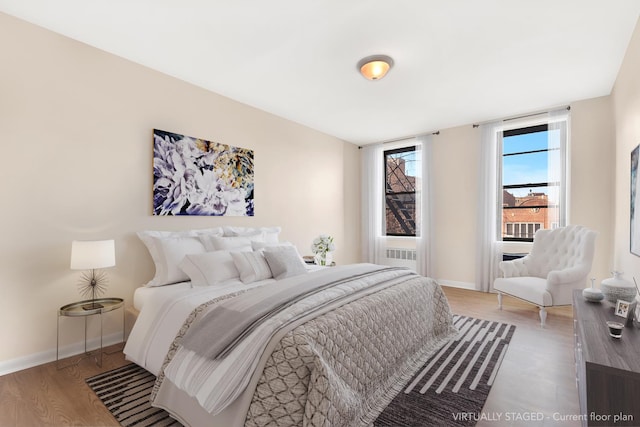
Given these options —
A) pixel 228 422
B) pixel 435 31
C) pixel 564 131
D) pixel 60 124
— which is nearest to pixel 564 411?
pixel 228 422

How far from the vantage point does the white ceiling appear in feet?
7.36

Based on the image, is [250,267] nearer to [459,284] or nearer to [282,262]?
[282,262]

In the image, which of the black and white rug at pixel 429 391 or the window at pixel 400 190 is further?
the window at pixel 400 190

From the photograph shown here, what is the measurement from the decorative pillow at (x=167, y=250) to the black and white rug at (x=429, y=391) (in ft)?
2.38

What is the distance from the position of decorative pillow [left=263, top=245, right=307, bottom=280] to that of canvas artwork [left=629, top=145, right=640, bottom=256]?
105 inches

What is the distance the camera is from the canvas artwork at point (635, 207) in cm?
233

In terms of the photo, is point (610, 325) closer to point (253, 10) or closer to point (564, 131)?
point (253, 10)

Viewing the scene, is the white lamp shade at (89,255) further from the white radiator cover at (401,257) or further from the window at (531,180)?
the window at (531,180)

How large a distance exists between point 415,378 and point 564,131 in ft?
12.8

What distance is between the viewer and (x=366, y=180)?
19.8 ft

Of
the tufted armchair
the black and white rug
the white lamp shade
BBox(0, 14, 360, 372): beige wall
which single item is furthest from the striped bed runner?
the tufted armchair

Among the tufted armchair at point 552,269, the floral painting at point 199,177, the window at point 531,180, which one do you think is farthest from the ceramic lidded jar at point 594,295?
the floral painting at point 199,177

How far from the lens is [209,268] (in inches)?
104

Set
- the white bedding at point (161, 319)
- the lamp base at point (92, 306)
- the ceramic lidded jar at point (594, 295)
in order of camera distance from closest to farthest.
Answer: the white bedding at point (161, 319)
the ceramic lidded jar at point (594, 295)
the lamp base at point (92, 306)
